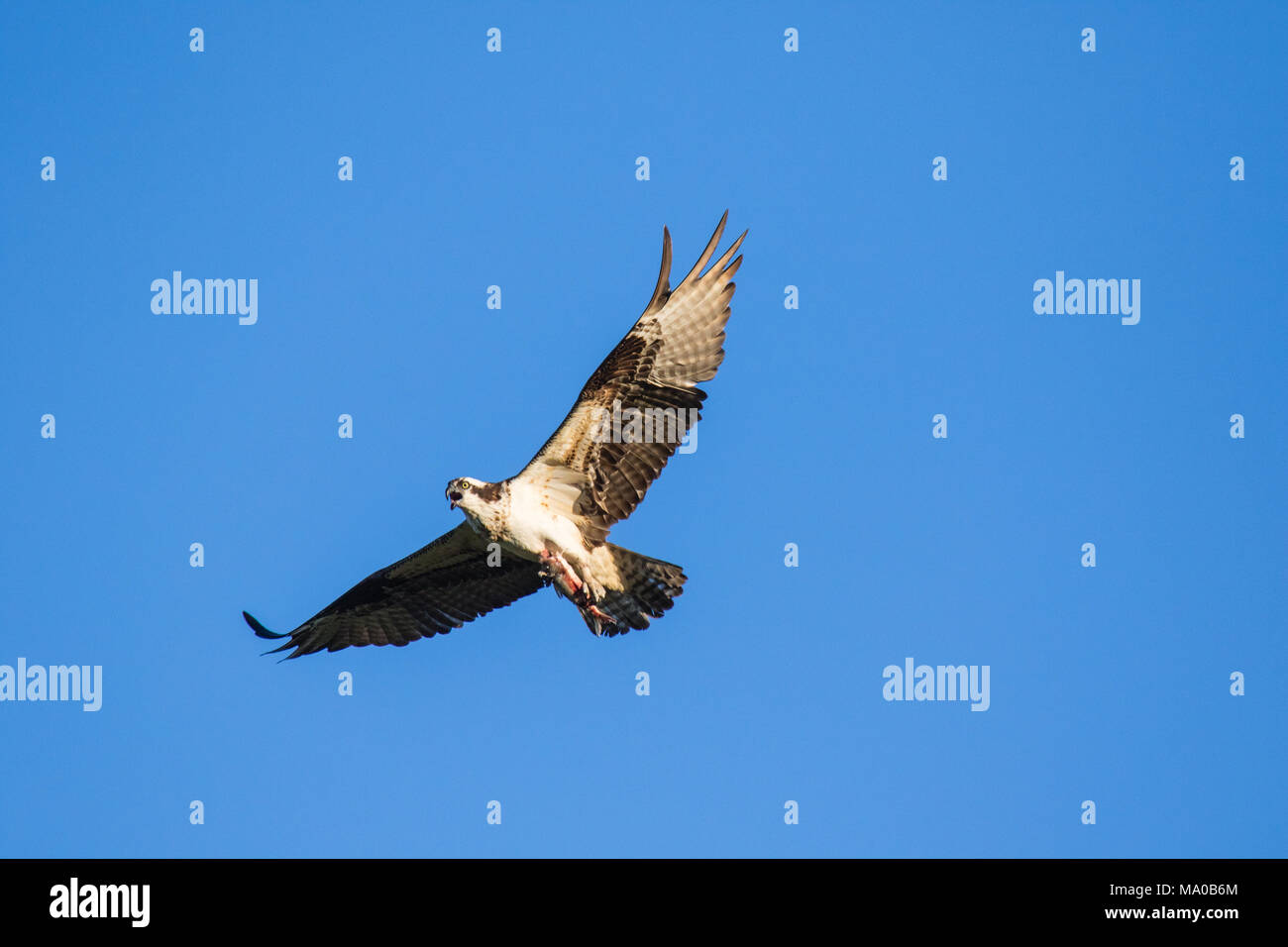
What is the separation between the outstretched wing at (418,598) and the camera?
13.6m

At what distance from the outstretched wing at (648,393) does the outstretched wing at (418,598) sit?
5.05ft

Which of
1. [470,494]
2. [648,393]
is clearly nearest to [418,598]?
[470,494]

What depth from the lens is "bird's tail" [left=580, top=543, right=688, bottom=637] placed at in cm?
1242

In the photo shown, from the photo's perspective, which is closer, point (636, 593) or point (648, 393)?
point (648, 393)

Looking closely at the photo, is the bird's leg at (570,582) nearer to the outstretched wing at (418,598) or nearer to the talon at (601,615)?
the talon at (601,615)

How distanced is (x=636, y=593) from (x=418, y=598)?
2.69 meters

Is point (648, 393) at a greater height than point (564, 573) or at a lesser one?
greater

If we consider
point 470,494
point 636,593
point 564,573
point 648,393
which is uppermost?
point 648,393

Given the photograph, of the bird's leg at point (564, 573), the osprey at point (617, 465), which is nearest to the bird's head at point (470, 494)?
the osprey at point (617, 465)

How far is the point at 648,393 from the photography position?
12.3 meters

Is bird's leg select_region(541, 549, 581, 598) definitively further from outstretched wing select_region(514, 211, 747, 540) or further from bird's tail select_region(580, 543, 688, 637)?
outstretched wing select_region(514, 211, 747, 540)

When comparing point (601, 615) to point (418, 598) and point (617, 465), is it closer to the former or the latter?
point (617, 465)
